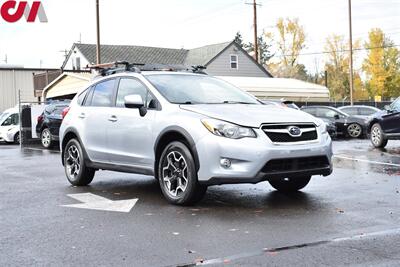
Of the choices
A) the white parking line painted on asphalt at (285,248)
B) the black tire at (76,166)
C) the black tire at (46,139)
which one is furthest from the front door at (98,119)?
the black tire at (46,139)

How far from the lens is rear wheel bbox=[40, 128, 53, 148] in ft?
62.9

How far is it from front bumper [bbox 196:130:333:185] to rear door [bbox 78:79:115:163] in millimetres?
2190

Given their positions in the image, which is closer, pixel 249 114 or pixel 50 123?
pixel 249 114

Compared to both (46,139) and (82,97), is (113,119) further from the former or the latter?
(46,139)

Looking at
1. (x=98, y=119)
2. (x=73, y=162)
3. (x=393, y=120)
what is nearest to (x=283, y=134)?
(x=98, y=119)

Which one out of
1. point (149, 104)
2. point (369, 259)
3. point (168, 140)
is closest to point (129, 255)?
point (369, 259)

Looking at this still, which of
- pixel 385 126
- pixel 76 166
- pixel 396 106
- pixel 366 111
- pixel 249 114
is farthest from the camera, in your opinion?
pixel 366 111

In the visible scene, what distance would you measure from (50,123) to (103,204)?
484 inches

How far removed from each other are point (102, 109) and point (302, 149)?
325 centimetres

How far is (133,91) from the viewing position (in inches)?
320

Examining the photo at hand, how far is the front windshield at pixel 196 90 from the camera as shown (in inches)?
300

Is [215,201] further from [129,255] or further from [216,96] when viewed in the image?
[129,255]

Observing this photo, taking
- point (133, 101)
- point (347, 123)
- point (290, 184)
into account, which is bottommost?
point (290, 184)

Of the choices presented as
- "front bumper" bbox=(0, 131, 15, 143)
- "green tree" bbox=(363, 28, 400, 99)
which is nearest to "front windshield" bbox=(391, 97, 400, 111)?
"front bumper" bbox=(0, 131, 15, 143)
